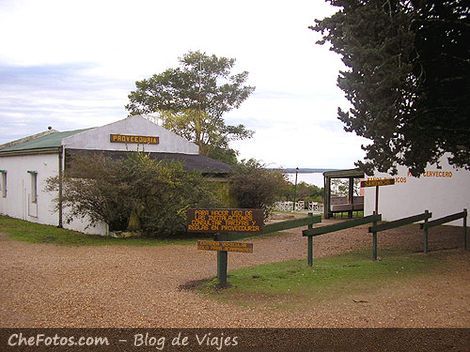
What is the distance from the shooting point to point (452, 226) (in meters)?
20.6

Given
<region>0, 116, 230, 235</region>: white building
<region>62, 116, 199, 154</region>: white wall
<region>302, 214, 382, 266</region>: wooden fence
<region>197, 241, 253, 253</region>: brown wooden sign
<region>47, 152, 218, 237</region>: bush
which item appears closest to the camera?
<region>197, 241, 253, 253</region>: brown wooden sign

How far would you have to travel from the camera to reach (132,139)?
24359 millimetres

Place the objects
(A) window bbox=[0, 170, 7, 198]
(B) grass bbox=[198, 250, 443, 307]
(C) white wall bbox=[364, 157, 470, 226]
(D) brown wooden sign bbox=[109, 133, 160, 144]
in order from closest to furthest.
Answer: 1. (B) grass bbox=[198, 250, 443, 307]
2. (C) white wall bbox=[364, 157, 470, 226]
3. (D) brown wooden sign bbox=[109, 133, 160, 144]
4. (A) window bbox=[0, 170, 7, 198]

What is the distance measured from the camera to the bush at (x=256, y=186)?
20.5 meters

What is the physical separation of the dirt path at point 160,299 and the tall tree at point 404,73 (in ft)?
9.19

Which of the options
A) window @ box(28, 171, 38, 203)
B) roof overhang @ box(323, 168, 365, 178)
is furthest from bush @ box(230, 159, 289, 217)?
window @ box(28, 171, 38, 203)

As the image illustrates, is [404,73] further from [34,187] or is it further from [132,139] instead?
[34,187]

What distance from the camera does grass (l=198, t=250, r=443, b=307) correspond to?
7.84m

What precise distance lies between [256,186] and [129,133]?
701 cm

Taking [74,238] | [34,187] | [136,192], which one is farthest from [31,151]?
[136,192]

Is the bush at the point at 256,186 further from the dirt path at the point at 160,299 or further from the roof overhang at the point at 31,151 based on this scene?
the roof overhang at the point at 31,151

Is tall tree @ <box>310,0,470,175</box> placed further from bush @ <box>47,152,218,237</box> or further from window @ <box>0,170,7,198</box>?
window @ <box>0,170,7,198</box>

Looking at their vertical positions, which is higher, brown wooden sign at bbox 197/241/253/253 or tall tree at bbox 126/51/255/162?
tall tree at bbox 126/51/255/162

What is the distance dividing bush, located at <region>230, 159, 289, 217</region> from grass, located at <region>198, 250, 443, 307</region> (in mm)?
8631
